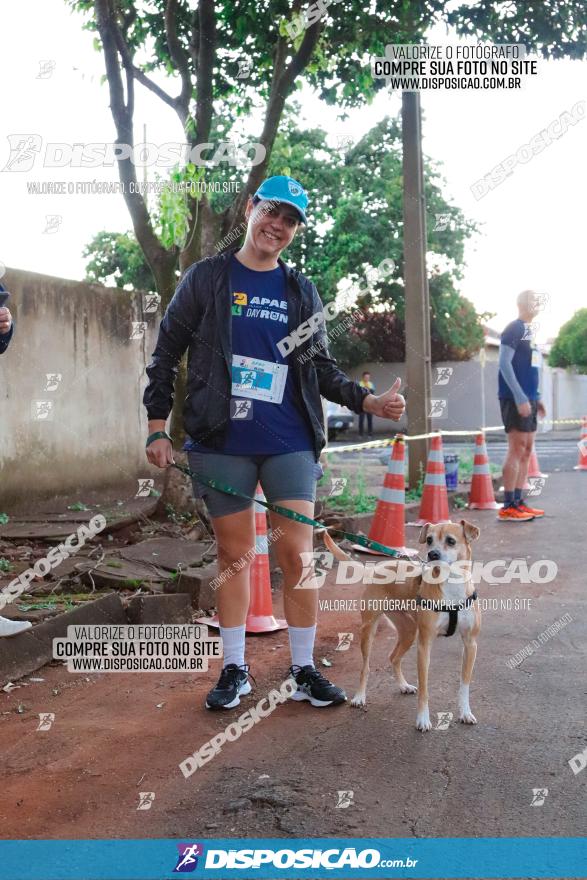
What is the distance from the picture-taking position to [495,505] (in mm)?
10242

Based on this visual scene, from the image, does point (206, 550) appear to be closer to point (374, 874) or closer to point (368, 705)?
point (368, 705)

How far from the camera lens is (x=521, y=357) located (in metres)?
9.00

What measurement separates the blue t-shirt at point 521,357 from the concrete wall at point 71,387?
4041 millimetres

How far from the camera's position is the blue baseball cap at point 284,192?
3.81m

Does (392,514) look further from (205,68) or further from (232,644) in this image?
(205,68)

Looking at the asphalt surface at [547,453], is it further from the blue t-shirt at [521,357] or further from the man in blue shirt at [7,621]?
the man in blue shirt at [7,621]

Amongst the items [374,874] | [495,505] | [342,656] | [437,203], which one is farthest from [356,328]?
[374,874]

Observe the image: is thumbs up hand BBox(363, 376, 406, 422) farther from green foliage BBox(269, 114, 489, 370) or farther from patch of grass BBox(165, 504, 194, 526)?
green foliage BBox(269, 114, 489, 370)

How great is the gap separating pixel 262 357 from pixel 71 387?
5621 mm

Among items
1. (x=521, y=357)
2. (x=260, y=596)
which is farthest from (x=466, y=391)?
(x=260, y=596)

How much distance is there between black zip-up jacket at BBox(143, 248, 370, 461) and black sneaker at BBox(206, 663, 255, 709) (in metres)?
1.01

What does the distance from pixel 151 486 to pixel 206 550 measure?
3.43 metres

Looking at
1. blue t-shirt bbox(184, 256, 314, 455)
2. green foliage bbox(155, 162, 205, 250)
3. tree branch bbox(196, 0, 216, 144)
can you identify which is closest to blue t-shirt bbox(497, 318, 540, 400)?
green foliage bbox(155, 162, 205, 250)

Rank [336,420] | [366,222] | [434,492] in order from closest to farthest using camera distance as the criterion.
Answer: [434,492], [366,222], [336,420]
